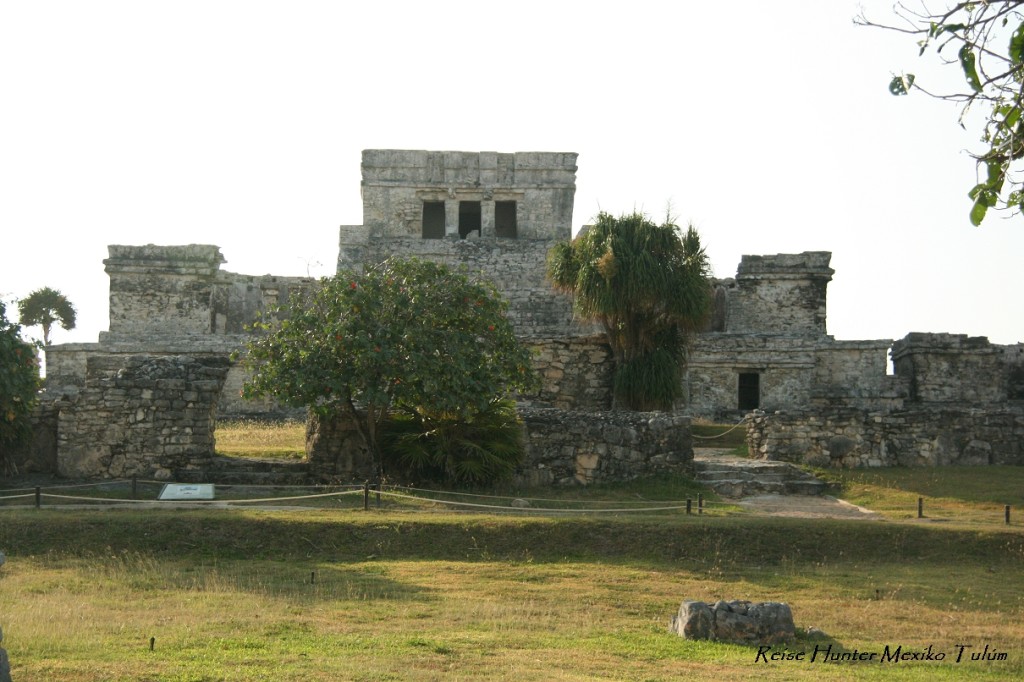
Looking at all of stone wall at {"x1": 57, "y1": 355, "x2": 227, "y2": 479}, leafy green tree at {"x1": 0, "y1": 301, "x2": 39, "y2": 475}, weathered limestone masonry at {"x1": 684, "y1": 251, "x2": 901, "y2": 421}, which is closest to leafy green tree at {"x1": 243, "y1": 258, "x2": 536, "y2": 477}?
stone wall at {"x1": 57, "y1": 355, "x2": 227, "y2": 479}

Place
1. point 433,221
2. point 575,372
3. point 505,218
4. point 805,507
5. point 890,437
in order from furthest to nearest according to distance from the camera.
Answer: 1. point 505,218
2. point 433,221
3. point 575,372
4. point 890,437
5. point 805,507

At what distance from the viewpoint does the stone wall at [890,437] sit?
17.9 metres

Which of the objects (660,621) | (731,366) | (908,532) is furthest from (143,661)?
(731,366)

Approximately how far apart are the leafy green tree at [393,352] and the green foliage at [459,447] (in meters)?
0.11

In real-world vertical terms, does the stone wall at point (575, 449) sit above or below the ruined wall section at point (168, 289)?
below

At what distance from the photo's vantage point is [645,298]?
19.2m

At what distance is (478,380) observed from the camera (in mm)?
15508

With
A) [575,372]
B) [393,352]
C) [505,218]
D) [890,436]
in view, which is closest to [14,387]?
[393,352]

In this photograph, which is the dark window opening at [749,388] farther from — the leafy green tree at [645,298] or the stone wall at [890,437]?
the stone wall at [890,437]

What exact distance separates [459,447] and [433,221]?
50.2ft

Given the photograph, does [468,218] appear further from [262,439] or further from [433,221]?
[262,439]

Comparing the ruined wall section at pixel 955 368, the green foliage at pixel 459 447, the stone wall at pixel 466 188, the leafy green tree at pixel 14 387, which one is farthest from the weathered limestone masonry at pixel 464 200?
the leafy green tree at pixel 14 387

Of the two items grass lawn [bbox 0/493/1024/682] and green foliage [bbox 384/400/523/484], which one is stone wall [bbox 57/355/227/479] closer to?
green foliage [bbox 384/400/523/484]

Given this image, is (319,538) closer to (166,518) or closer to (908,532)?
(166,518)
